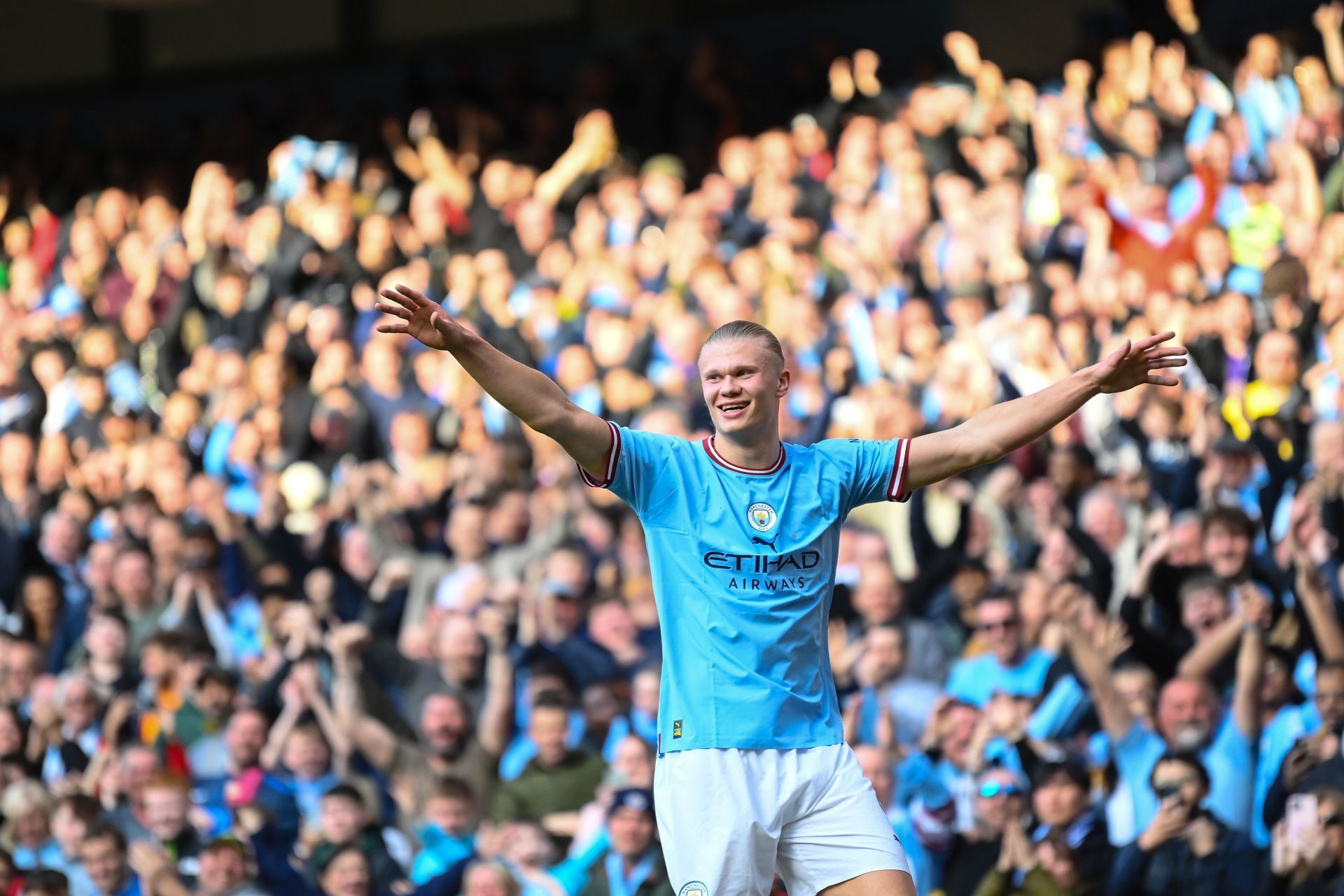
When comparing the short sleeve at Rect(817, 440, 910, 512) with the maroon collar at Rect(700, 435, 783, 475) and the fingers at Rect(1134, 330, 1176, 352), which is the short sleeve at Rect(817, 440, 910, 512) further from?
the fingers at Rect(1134, 330, 1176, 352)

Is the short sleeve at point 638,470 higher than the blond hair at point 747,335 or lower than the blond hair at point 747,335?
lower

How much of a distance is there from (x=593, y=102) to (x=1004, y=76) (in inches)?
114

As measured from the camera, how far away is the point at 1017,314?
8.78m

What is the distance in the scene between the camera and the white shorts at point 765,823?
371cm

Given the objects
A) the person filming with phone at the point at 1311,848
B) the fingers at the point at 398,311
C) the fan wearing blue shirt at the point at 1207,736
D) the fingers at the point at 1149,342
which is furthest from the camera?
the fan wearing blue shirt at the point at 1207,736

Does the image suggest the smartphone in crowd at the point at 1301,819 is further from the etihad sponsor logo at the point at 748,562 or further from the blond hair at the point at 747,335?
the blond hair at the point at 747,335

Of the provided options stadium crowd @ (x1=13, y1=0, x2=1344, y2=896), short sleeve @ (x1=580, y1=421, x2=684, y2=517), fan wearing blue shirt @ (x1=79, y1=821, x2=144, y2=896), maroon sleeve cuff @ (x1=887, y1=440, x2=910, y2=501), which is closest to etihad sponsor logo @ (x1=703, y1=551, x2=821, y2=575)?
short sleeve @ (x1=580, y1=421, x2=684, y2=517)

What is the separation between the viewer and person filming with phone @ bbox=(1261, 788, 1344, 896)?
523 centimetres

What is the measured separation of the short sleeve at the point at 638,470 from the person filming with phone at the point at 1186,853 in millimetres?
2318

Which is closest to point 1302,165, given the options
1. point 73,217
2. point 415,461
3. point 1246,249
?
point 1246,249

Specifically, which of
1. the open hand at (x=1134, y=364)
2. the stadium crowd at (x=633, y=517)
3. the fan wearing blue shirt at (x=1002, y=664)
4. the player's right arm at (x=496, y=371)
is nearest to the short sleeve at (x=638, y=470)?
the player's right arm at (x=496, y=371)

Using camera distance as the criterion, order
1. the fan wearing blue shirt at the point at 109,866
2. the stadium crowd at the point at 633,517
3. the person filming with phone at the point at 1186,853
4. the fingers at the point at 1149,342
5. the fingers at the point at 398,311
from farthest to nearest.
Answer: the fan wearing blue shirt at the point at 109,866, the stadium crowd at the point at 633,517, the person filming with phone at the point at 1186,853, the fingers at the point at 1149,342, the fingers at the point at 398,311

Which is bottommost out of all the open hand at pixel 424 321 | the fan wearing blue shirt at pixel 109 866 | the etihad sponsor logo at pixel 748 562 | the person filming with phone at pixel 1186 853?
the person filming with phone at pixel 1186 853

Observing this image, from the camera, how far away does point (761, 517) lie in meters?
3.88
